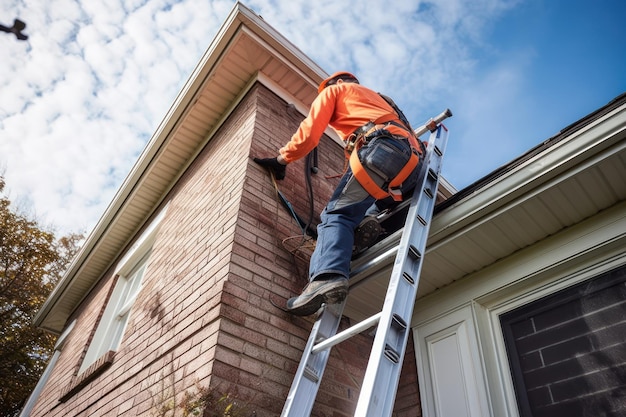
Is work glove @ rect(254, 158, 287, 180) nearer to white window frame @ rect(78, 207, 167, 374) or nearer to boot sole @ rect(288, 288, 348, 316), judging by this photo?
boot sole @ rect(288, 288, 348, 316)

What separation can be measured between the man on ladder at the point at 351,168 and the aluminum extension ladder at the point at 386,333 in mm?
156

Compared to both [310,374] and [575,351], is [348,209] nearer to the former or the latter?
[310,374]

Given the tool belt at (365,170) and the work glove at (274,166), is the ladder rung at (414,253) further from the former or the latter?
the work glove at (274,166)

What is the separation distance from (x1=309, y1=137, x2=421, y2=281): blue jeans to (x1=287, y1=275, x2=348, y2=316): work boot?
0.14ft

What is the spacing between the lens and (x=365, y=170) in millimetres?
2836

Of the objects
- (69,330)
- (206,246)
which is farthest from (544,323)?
(69,330)

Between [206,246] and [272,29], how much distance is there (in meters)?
Result: 2.49

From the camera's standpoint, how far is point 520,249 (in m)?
2.98

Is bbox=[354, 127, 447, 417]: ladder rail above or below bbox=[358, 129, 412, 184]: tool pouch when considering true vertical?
below

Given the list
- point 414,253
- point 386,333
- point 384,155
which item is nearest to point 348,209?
point 384,155

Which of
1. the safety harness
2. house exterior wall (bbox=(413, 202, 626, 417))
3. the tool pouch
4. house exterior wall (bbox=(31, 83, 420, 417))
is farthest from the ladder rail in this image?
house exterior wall (bbox=(31, 83, 420, 417))

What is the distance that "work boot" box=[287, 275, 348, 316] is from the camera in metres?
2.51

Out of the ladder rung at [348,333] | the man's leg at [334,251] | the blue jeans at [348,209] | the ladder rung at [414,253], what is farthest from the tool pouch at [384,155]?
the ladder rung at [348,333]

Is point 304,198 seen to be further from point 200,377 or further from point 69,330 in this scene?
point 69,330
